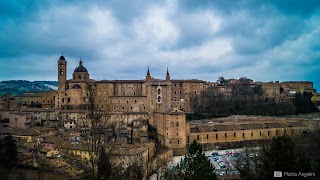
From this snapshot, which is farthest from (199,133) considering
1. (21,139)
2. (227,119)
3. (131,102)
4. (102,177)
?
(102,177)

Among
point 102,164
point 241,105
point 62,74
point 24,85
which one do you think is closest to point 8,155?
point 102,164

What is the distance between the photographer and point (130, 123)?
40.1 metres

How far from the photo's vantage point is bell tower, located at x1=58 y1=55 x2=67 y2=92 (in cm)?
4664

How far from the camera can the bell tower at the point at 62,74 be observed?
153 ft

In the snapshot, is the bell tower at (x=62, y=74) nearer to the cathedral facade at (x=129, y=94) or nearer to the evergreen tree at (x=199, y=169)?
the cathedral facade at (x=129, y=94)

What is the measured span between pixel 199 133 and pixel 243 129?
650 cm

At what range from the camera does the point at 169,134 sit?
112ft

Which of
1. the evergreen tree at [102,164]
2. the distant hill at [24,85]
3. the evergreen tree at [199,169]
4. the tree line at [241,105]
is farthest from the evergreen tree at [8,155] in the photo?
the distant hill at [24,85]

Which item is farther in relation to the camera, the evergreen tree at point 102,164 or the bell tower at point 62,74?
the bell tower at point 62,74

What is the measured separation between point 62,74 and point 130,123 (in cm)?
1497

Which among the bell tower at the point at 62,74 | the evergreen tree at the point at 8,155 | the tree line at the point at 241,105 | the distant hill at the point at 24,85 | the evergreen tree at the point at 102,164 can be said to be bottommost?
the evergreen tree at the point at 8,155

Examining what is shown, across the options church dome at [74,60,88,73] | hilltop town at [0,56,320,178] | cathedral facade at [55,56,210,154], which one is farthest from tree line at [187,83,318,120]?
church dome at [74,60,88,73]

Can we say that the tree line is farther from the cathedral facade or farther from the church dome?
the church dome

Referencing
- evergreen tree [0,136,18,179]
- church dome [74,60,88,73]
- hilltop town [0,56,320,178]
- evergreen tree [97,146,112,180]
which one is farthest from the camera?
church dome [74,60,88,73]
